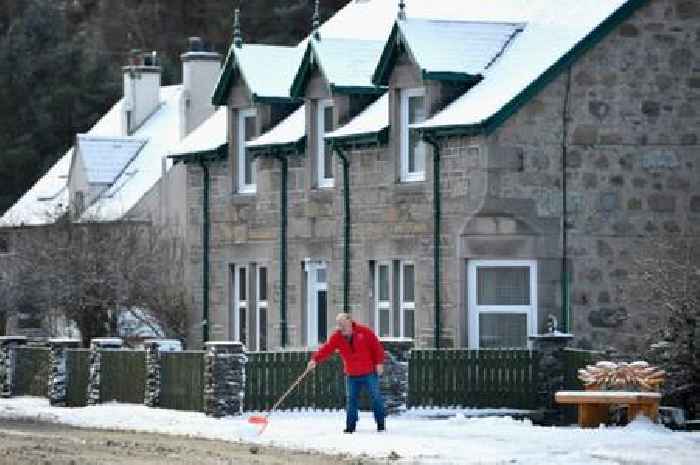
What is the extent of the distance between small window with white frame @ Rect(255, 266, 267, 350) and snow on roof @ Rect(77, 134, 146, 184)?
17301mm

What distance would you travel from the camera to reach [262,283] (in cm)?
4575

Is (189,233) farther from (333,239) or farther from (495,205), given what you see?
(495,205)

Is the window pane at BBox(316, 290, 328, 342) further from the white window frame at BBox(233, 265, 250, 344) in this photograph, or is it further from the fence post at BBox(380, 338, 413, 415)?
the fence post at BBox(380, 338, 413, 415)

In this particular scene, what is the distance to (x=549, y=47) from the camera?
129 ft

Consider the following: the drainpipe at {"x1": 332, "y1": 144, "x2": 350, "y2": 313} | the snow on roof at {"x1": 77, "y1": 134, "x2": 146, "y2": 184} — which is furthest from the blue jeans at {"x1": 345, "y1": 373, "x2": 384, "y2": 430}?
the snow on roof at {"x1": 77, "y1": 134, "x2": 146, "y2": 184}

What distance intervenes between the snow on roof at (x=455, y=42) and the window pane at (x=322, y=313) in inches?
229

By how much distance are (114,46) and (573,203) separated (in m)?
54.0

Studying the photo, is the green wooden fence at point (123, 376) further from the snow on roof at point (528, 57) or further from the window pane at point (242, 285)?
the window pane at point (242, 285)

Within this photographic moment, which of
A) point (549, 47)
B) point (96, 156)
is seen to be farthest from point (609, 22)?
point (96, 156)

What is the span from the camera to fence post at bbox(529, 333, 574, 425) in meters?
35.8

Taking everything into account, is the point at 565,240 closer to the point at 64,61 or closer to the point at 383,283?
the point at 383,283

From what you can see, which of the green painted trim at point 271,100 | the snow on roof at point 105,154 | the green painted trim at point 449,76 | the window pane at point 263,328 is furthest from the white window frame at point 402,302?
the snow on roof at point 105,154

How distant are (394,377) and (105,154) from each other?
96.8 feet

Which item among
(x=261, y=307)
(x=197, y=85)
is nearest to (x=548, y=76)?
(x=261, y=307)
